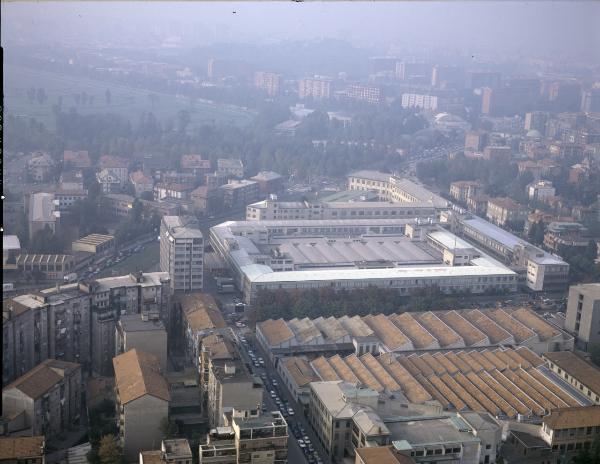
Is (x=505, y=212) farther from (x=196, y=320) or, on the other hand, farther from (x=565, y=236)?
(x=196, y=320)

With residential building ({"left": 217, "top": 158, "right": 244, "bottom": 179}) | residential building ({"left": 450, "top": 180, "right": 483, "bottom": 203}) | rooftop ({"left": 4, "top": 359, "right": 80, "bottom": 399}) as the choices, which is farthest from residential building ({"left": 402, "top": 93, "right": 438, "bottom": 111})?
rooftop ({"left": 4, "top": 359, "right": 80, "bottom": 399})

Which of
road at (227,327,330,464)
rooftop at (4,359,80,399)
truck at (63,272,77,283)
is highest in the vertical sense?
rooftop at (4,359,80,399)

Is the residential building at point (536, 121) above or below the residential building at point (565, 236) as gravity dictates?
above

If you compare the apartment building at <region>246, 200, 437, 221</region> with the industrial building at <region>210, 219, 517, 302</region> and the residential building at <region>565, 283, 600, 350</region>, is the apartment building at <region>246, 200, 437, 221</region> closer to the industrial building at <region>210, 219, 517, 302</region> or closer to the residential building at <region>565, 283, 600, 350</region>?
the industrial building at <region>210, 219, 517, 302</region>

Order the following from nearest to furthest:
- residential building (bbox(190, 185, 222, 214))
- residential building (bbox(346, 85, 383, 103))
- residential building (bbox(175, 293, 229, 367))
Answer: residential building (bbox(175, 293, 229, 367)), residential building (bbox(190, 185, 222, 214)), residential building (bbox(346, 85, 383, 103))

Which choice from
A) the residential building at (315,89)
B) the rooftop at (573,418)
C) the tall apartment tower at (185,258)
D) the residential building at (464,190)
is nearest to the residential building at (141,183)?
the tall apartment tower at (185,258)

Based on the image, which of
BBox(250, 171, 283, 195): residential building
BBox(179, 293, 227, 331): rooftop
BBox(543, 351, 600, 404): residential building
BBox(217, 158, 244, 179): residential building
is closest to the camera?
BBox(543, 351, 600, 404): residential building

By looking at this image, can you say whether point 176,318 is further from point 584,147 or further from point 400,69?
point 400,69

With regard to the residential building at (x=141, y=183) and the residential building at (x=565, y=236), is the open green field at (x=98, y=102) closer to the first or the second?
the residential building at (x=141, y=183)
